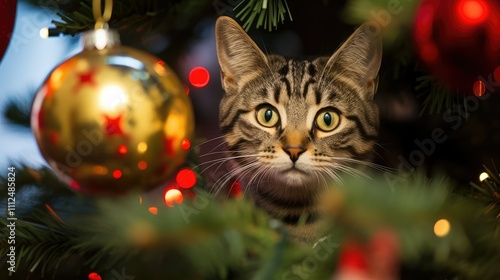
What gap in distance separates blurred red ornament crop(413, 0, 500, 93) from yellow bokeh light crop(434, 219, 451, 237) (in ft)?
0.59

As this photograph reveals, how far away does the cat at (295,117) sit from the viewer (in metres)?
0.64

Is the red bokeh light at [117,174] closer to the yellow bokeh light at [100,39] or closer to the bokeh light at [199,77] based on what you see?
the yellow bokeh light at [100,39]

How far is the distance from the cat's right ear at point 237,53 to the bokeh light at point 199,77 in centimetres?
14

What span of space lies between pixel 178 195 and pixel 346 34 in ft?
0.93

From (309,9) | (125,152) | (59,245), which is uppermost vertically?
(309,9)

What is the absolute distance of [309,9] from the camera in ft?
2.62

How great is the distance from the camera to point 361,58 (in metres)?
0.68

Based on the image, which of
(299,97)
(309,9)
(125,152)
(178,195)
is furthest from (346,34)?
(125,152)

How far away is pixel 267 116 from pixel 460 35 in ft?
0.76

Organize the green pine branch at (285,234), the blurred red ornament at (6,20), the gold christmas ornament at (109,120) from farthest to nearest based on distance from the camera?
1. the blurred red ornament at (6,20)
2. the gold christmas ornament at (109,120)
3. the green pine branch at (285,234)

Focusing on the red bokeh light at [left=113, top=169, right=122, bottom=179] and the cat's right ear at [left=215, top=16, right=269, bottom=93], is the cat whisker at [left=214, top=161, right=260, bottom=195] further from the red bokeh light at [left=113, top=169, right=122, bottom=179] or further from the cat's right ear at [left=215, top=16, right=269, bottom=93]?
the red bokeh light at [left=113, top=169, right=122, bottom=179]

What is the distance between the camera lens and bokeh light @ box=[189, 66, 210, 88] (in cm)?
84

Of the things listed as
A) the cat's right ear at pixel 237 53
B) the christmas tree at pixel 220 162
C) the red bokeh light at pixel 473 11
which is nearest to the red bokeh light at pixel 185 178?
the christmas tree at pixel 220 162

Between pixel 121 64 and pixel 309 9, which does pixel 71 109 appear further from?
pixel 309 9
